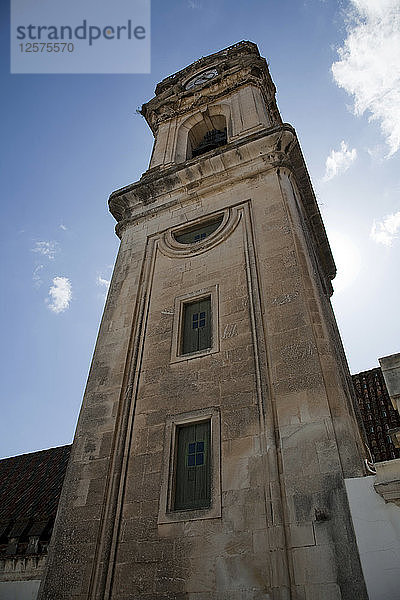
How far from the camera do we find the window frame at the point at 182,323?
10555mm

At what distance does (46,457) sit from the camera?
20.9 meters

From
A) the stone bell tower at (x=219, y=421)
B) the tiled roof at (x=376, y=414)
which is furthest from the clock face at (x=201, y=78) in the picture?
the tiled roof at (x=376, y=414)

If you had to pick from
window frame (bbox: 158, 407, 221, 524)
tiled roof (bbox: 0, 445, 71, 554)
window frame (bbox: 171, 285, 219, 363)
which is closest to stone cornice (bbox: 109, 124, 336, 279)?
window frame (bbox: 171, 285, 219, 363)

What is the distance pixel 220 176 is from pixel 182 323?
6.35m

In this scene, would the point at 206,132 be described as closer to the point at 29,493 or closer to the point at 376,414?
the point at 376,414

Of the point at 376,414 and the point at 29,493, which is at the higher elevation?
the point at 376,414

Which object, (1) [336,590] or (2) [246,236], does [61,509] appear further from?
(2) [246,236]

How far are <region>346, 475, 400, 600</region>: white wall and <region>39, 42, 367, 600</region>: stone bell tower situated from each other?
0.59 feet

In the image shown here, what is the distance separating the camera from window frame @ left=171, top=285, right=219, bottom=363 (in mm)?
10555

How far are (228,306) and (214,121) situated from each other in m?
13.9

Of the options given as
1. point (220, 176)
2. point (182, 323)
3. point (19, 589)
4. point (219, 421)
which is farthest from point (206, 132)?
point (19, 589)

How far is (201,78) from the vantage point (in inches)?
981

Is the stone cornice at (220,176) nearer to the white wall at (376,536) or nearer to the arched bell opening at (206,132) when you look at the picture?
the arched bell opening at (206,132)

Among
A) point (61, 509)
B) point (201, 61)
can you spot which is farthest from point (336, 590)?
point (201, 61)
